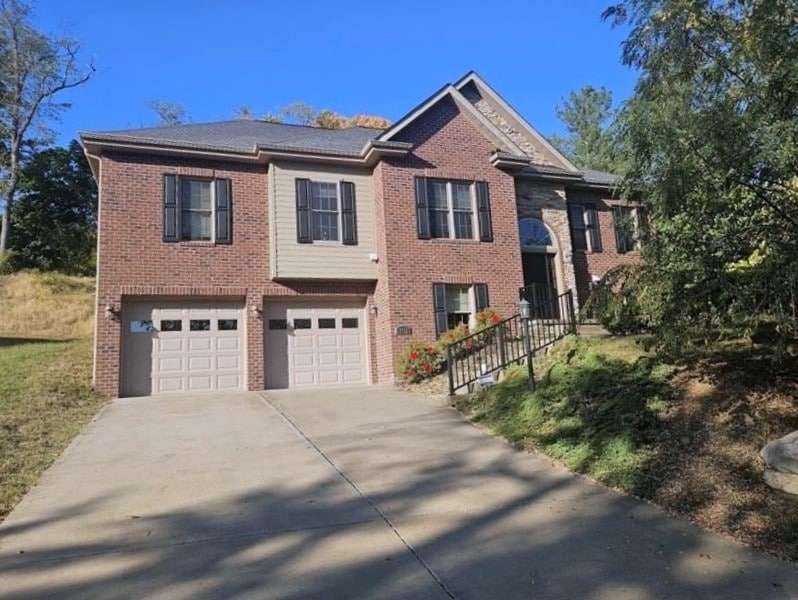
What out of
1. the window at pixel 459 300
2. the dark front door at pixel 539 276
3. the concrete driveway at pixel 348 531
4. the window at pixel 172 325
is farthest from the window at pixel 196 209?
the dark front door at pixel 539 276

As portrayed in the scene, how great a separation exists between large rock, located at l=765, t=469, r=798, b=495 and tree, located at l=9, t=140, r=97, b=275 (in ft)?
80.8

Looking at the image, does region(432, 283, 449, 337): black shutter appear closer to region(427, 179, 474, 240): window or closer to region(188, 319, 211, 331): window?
region(427, 179, 474, 240): window

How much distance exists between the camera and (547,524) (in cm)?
432

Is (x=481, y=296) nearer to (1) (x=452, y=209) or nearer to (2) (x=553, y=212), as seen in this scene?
(1) (x=452, y=209)

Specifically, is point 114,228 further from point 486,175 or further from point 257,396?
point 486,175

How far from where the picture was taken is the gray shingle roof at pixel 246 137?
12.7m

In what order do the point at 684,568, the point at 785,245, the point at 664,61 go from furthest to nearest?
the point at 664,61 → the point at 785,245 → the point at 684,568

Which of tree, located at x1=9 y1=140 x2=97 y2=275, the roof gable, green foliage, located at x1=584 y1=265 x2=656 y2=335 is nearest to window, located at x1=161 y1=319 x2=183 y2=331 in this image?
the roof gable

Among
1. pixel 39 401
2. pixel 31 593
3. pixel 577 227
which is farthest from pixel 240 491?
pixel 577 227

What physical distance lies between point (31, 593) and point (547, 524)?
3332 millimetres

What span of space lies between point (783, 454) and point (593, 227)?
41.1 ft

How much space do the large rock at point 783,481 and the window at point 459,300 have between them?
9.08 metres

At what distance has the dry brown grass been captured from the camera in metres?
17.3

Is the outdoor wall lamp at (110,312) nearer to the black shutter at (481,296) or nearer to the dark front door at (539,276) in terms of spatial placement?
the black shutter at (481,296)
